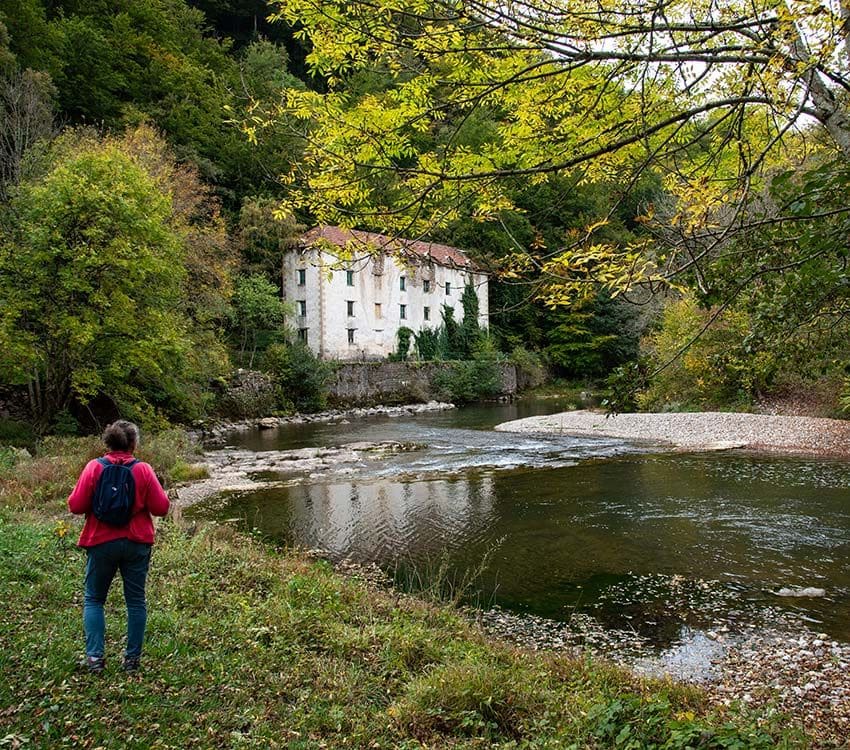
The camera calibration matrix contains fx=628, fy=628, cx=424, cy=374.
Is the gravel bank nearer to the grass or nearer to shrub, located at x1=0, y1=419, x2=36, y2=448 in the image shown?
the grass

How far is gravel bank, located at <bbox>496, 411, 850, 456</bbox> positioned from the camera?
2161 cm

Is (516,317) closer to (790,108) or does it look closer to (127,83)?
(127,83)

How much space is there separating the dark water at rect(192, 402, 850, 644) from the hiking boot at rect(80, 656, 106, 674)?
212 inches

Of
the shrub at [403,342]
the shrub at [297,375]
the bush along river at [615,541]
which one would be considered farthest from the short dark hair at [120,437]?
the shrub at [403,342]

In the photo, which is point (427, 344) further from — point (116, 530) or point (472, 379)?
point (116, 530)

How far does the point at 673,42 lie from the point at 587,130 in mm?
842

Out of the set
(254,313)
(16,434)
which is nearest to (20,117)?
(254,313)

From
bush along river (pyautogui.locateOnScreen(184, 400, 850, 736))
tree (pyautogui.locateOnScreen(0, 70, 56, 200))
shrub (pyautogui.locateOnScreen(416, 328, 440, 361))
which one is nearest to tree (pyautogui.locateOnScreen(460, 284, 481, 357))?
shrub (pyautogui.locateOnScreen(416, 328, 440, 361))

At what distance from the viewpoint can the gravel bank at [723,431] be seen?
21609mm

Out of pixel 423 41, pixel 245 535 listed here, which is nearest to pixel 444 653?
pixel 423 41

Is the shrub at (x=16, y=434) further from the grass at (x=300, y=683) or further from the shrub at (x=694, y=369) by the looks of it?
the shrub at (x=694, y=369)

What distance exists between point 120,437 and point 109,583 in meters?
1.10

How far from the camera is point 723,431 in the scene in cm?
2444

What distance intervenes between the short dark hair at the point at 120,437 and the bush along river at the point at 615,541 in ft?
15.7
